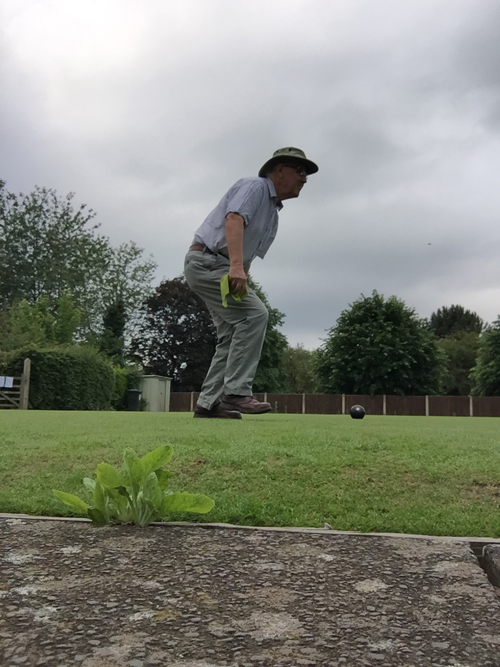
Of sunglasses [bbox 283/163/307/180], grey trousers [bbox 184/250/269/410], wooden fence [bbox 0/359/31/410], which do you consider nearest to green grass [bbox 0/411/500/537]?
grey trousers [bbox 184/250/269/410]

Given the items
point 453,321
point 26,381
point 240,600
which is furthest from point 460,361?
point 240,600

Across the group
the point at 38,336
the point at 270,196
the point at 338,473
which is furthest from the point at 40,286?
the point at 338,473

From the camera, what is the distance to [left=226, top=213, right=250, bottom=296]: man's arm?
4922mm

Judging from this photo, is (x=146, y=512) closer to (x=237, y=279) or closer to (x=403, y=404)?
(x=237, y=279)

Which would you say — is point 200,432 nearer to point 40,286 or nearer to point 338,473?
point 338,473

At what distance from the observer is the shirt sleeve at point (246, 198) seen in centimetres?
507

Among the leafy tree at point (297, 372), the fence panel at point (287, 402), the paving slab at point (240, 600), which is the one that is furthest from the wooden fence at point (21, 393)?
the leafy tree at point (297, 372)

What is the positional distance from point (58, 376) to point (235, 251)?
18680 millimetres

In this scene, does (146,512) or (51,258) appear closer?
(146,512)

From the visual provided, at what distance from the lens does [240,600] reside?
1.59 m

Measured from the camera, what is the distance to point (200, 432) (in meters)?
4.02

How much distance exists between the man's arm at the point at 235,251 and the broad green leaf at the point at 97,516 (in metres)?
2.85

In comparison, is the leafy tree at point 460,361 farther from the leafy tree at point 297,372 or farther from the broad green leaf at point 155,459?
the broad green leaf at point 155,459

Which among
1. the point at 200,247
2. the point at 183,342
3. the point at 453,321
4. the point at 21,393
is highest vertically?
the point at 453,321
